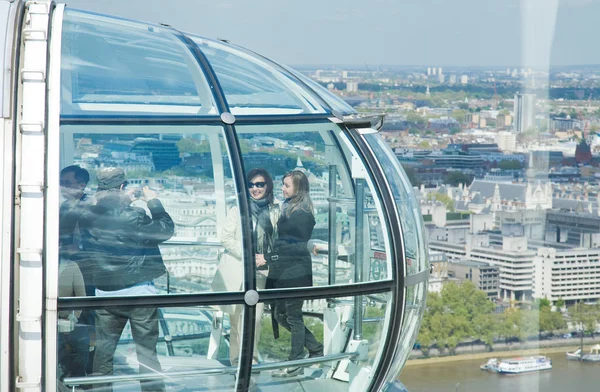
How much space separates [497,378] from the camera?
55.1 ft

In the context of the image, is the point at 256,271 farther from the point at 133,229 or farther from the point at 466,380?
the point at 466,380

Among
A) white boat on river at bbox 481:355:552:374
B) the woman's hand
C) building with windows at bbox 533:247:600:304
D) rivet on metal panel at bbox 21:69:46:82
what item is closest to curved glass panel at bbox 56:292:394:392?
the woman's hand

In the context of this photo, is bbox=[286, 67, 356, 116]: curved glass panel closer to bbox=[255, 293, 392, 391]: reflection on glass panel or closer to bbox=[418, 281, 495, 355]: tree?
bbox=[255, 293, 392, 391]: reflection on glass panel

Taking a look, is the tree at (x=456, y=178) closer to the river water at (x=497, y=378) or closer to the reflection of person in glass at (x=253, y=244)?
the river water at (x=497, y=378)

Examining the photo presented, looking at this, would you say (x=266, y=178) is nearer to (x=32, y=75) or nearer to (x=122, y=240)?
(x=122, y=240)

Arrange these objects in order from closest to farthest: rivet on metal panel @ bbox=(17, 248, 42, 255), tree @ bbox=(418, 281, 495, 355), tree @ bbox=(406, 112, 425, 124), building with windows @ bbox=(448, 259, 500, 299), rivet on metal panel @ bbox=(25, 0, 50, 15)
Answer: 1. rivet on metal panel @ bbox=(17, 248, 42, 255)
2. rivet on metal panel @ bbox=(25, 0, 50, 15)
3. tree @ bbox=(418, 281, 495, 355)
4. tree @ bbox=(406, 112, 425, 124)
5. building with windows @ bbox=(448, 259, 500, 299)

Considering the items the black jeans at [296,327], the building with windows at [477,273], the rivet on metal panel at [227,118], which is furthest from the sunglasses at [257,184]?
the building with windows at [477,273]

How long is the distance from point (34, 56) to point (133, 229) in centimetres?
46

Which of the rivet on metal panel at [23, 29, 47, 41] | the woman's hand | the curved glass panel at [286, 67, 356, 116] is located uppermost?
the rivet on metal panel at [23, 29, 47, 41]

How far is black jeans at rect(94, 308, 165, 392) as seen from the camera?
2.01 metres

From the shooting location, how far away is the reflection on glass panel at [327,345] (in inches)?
85.7

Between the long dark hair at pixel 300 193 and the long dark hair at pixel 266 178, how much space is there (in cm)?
7

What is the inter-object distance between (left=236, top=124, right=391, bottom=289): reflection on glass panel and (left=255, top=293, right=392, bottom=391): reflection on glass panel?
83 mm

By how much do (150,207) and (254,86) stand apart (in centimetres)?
45
